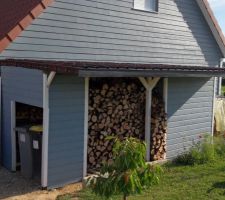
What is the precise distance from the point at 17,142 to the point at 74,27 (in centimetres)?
324

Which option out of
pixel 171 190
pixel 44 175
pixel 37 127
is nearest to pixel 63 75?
pixel 37 127

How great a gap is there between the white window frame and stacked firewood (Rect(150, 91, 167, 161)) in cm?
305

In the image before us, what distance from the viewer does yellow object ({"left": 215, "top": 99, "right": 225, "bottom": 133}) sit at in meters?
13.2

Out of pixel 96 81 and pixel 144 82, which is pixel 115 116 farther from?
pixel 144 82

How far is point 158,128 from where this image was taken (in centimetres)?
944

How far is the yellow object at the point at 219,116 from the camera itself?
13.2 meters

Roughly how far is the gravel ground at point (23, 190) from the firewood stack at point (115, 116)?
1035 mm

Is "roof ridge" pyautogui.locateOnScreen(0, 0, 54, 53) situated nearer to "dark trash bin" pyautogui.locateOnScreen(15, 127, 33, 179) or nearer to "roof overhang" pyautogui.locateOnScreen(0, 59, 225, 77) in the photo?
"roof overhang" pyautogui.locateOnScreen(0, 59, 225, 77)

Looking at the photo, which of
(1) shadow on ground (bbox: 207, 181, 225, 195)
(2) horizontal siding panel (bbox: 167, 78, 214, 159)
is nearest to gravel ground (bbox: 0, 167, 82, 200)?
(1) shadow on ground (bbox: 207, 181, 225, 195)

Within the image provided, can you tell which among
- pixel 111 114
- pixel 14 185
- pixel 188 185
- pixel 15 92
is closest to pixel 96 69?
pixel 111 114

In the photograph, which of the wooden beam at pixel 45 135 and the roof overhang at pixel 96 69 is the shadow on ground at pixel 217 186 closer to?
the roof overhang at pixel 96 69

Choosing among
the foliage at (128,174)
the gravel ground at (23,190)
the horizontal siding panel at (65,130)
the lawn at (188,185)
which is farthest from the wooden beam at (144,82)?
the foliage at (128,174)

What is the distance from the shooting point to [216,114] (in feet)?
43.8

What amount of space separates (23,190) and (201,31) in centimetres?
860
